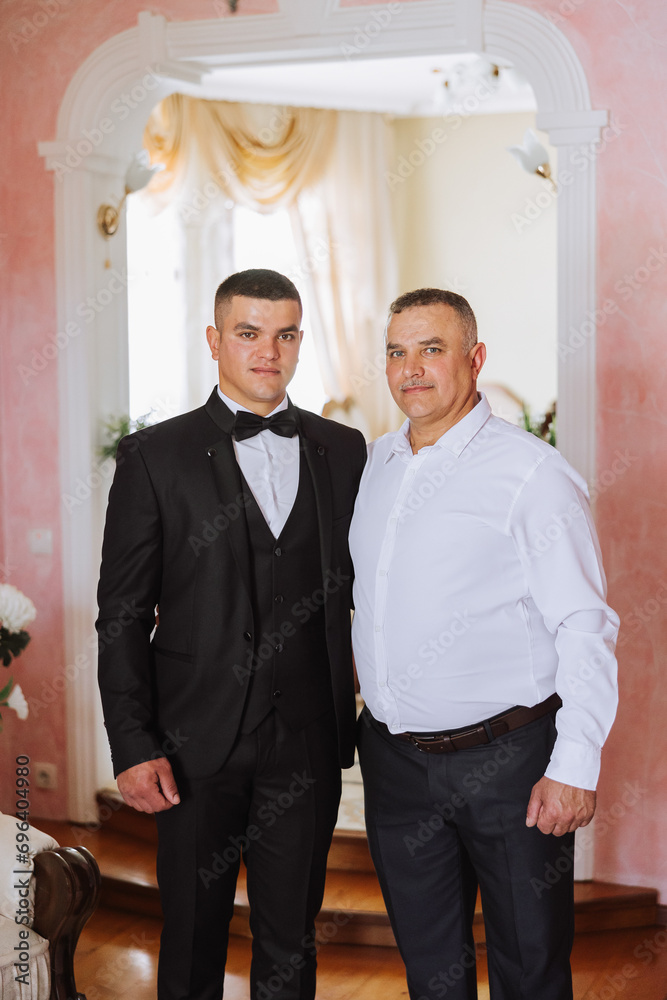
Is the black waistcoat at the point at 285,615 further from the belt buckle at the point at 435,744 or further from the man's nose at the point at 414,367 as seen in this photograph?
the man's nose at the point at 414,367

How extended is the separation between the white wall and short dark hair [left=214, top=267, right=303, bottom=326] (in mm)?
4354

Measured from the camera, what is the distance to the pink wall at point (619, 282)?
10.2ft

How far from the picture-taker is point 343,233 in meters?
6.25

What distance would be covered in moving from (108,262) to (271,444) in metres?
2.03

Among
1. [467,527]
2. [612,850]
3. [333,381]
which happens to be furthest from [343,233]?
[467,527]

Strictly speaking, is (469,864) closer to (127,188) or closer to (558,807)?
(558,807)

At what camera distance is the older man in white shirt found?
73.3 inches

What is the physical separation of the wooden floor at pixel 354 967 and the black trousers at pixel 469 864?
91 centimetres

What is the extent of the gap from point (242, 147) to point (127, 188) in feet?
6.82

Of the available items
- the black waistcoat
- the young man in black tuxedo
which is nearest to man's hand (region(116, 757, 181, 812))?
the young man in black tuxedo

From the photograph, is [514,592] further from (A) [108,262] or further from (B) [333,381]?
(B) [333,381]

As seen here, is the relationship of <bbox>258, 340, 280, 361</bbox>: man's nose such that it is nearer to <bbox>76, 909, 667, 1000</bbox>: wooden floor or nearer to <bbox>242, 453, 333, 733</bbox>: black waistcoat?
<bbox>242, 453, 333, 733</bbox>: black waistcoat

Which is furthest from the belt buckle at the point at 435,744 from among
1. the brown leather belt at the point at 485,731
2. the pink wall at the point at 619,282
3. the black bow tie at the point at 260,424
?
the pink wall at the point at 619,282

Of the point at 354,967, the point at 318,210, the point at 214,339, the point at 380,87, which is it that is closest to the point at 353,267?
the point at 318,210
